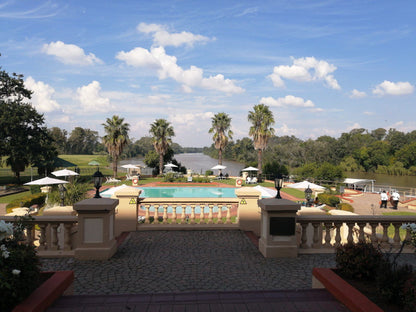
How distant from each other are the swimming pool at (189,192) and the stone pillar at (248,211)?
66.8ft

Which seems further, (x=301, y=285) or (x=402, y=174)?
(x=402, y=174)

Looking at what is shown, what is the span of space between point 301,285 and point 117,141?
4022cm

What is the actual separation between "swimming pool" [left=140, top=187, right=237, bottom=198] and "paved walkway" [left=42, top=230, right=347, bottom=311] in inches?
862

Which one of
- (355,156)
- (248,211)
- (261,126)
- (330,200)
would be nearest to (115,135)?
(261,126)

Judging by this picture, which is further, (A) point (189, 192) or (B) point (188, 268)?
(A) point (189, 192)

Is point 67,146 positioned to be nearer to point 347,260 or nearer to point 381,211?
point 381,211

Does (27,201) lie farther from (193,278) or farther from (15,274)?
(15,274)

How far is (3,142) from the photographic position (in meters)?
32.9

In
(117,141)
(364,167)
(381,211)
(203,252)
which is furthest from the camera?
(364,167)

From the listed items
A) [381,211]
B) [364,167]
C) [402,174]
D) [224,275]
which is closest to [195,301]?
[224,275]

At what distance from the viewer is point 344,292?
4113 millimetres

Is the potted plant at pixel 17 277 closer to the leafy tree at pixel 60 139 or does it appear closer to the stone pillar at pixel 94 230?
the stone pillar at pixel 94 230

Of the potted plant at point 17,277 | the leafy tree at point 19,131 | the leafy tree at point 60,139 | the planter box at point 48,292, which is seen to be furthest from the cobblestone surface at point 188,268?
the leafy tree at point 60,139

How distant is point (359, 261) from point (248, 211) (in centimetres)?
556
